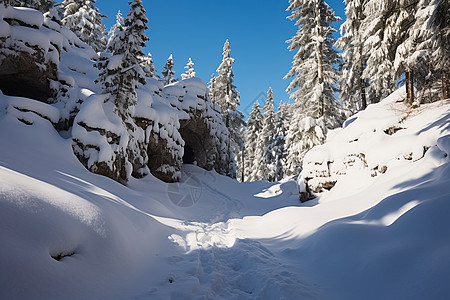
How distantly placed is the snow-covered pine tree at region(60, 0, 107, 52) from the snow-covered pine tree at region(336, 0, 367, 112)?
24.5 m

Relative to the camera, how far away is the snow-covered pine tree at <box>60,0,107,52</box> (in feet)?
74.5

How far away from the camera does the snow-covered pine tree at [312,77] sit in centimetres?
1568

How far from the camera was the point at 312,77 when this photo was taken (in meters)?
17.2

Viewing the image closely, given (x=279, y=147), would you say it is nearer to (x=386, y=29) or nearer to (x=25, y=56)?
(x=386, y=29)

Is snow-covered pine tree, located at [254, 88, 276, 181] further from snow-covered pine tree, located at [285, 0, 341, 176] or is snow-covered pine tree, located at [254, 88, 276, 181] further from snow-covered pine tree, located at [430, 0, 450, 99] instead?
snow-covered pine tree, located at [430, 0, 450, 99]

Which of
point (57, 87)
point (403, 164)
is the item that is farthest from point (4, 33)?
point (403, 164)

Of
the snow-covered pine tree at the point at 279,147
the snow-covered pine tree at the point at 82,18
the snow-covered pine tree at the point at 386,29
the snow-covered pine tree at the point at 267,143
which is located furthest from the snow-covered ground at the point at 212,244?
the snow-covered pine tree at the point at 267,143

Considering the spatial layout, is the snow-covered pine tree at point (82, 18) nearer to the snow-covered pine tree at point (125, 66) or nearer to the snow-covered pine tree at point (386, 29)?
the snow-covered pine tree at point (125, 66)

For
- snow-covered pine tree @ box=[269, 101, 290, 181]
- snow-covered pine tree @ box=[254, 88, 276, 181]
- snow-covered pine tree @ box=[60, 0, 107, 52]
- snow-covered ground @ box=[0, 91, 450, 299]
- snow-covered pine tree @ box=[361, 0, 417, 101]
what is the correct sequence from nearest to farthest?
snow-covered ground @ box=[0, 91, 450, 299] → snow-covered pine tree @ box=[361, 0, 417, 101] → snow-covered pine tree @ box=[60, 0, 107, 52] → snow-covered pine tree @ box=[269, 101, 290, 181] → snow-covered pine tree @ box=[254, 88, 276, 181]

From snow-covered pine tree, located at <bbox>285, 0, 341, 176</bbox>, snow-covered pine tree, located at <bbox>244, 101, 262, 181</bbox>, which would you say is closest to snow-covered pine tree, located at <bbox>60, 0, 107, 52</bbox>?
snow-covered pine tree, located at <bbox>285, 0, 341, 176</bbox>

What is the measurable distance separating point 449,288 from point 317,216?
5.11 metres

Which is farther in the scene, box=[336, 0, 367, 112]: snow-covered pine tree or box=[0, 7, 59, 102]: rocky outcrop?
box=[336, 0, 367, 112]: snow-covered pine tree

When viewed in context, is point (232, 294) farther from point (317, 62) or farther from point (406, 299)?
point (317, 62)

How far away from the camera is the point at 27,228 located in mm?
2572
